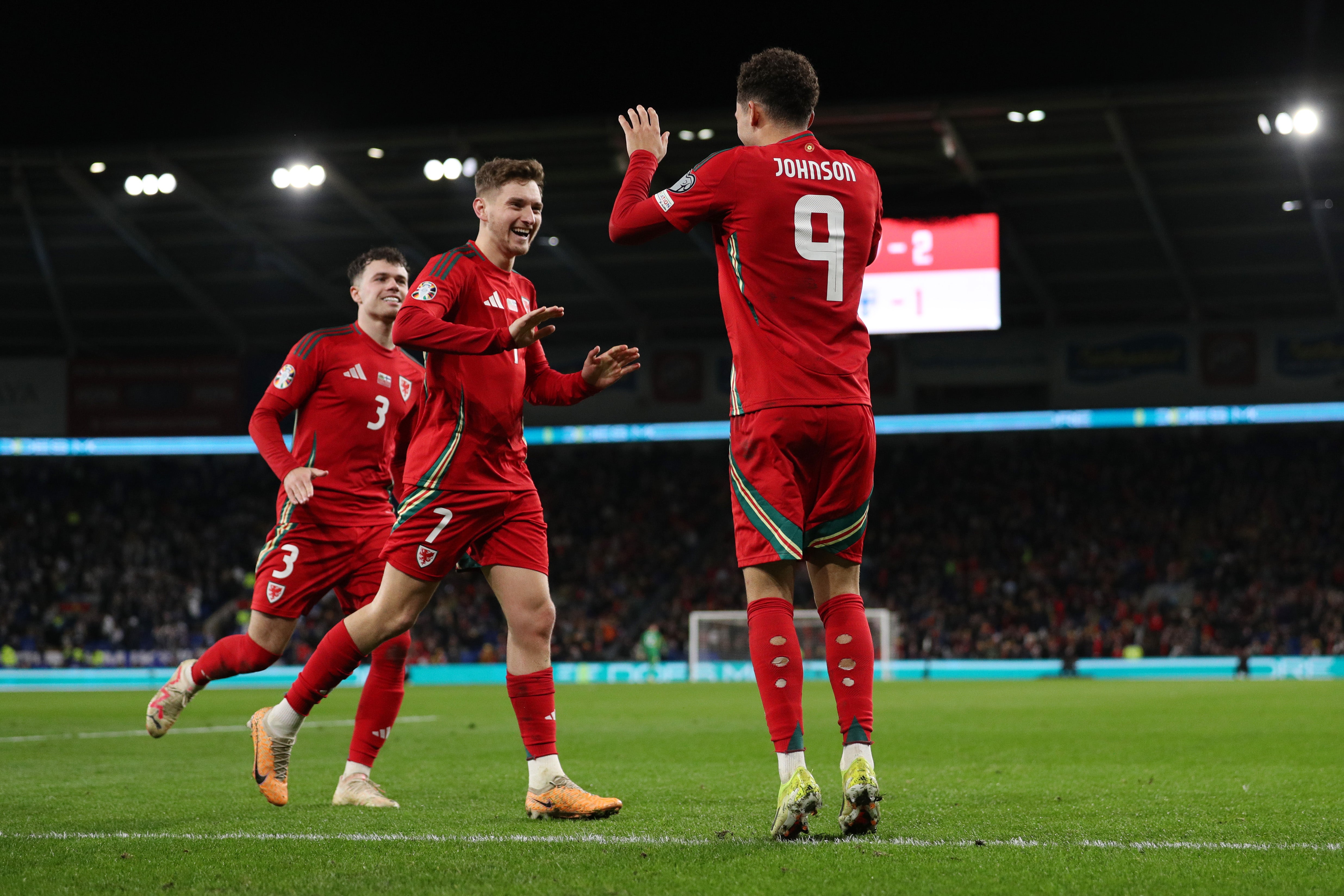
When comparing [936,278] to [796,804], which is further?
[936,278]

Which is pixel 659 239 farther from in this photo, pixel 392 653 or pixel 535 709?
pixel 535 709

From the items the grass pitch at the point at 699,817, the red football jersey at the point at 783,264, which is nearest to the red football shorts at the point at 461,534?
the grass pitch at the point at 699,817

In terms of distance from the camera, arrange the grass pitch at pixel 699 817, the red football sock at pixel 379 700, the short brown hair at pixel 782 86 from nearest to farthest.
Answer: the grass pitch at pixel 699 817 → the short brown hair at pixel 782 86 → the red football sock at pixel 379 700

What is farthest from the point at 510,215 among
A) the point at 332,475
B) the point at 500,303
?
the point at 332,475

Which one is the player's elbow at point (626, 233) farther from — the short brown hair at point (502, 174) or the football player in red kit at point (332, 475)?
the football player in red kit at point (332, 475)

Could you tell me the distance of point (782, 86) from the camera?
4.19 metres

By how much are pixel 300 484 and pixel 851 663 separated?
2638 mm

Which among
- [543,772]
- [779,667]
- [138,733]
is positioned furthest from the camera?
[138,733]

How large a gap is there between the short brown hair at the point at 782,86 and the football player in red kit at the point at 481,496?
1.02 meters

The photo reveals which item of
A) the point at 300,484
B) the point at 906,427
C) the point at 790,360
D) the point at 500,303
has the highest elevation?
the point at 906,427

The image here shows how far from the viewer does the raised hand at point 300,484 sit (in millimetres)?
5457

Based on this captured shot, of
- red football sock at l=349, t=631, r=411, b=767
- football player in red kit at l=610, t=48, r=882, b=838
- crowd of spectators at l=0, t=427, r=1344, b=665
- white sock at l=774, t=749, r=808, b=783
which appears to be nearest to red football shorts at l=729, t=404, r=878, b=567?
football player in red kit at l=610, t=48, r=882, b=838

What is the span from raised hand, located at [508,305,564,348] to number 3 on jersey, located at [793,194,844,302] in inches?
31.9

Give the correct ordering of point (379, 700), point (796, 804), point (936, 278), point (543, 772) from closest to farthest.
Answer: point (796, 804)
point (543, 772)
point (379, 700)
point (936, 278)
